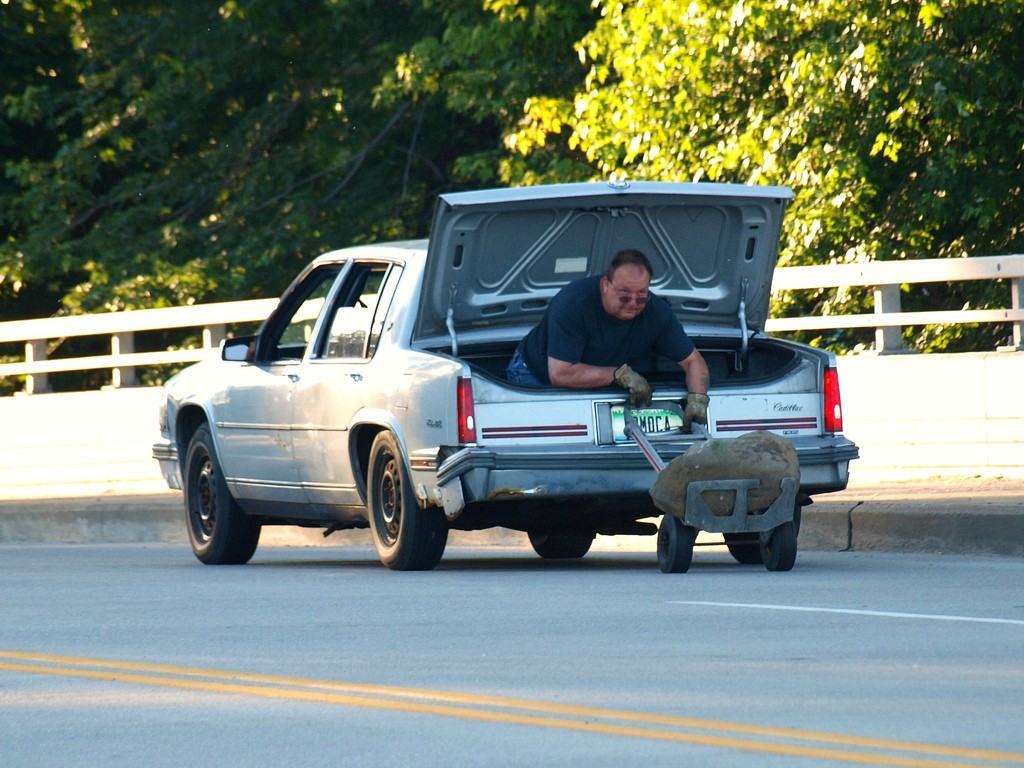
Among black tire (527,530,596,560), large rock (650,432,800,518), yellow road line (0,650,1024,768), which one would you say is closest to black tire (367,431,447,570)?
large rock (650,432,800,518)

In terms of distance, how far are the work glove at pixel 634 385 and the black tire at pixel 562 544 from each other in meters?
2.12

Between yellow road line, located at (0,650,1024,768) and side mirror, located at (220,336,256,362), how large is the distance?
15.7 ft

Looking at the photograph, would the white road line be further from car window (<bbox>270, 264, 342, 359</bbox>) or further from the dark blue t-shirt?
car window (<bbox>270, 264, 342, 359</bbox>)

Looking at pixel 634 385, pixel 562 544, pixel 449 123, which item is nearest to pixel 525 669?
pixel 634 385

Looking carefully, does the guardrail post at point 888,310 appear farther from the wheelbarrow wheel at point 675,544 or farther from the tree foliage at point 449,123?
the wheelbarrow wheel at point 675,544

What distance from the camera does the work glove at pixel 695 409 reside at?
11.6 metres

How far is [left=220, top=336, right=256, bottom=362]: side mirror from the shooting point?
13180mm

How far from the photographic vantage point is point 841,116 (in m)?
20.3

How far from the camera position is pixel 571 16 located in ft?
80.0

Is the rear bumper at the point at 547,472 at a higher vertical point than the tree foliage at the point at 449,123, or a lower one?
lower

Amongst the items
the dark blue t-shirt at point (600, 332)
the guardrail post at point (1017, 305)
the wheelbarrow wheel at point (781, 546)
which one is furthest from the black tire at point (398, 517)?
the guardrail post at point (1017, 305)

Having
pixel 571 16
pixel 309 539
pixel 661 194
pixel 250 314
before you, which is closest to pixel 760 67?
→ pixel 571 16

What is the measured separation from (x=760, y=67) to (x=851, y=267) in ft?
19.1

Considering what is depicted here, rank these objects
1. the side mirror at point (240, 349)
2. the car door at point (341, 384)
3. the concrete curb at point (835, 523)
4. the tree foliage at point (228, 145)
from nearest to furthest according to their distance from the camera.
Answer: the car door at point (341, 384) → the concrete curb at point (835, 523) → the side mirror at point (240, 349) → the tree foliage at point (228, 145)
